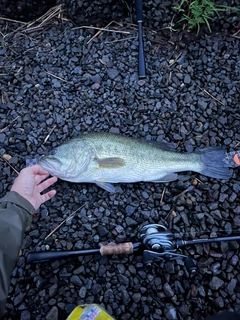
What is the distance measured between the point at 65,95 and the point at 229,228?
2613 mm

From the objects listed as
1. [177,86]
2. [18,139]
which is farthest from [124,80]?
[18,139]

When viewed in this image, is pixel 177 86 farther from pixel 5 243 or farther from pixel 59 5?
pixel 5 243

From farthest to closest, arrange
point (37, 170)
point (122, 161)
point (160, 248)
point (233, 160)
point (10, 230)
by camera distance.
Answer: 1. point (233, 160)
2. point (122, 161)
3. point (37, 170)
4. point (160, 248)
5. point (10, 230)

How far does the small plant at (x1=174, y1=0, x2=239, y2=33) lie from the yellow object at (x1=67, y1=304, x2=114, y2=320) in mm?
3749

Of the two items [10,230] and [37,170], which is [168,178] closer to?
[37,170]

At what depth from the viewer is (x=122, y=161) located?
336 cm

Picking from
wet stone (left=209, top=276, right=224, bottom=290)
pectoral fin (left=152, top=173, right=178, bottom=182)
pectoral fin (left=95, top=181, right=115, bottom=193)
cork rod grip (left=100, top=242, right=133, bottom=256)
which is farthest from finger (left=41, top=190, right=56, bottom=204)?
wet stone (left=209, top=276, right=224, bottom=290)

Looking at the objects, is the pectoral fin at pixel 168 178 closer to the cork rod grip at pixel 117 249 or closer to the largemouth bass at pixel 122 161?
the largemouth bass at pixel 122 161

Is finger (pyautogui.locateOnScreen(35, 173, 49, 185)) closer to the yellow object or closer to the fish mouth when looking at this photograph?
the fish mouth

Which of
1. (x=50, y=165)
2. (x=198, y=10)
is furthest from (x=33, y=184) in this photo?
(x=198, y=10)

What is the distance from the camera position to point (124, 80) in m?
4.05

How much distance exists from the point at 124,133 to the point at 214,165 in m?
1.15

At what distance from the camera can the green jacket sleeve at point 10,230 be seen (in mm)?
2344

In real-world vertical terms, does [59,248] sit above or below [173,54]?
below
